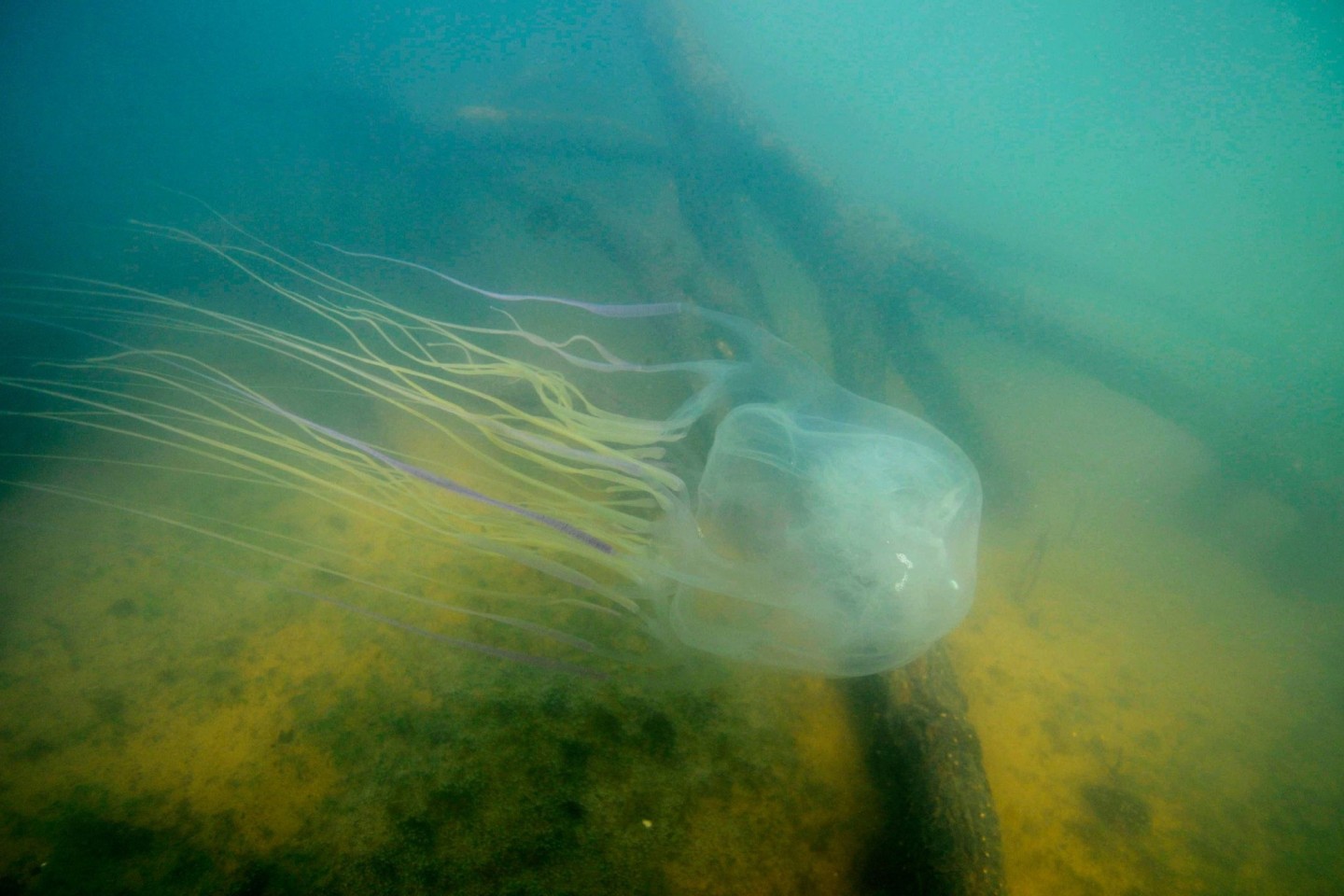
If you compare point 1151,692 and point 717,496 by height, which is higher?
point 717,496

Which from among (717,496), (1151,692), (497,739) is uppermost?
(717,496)

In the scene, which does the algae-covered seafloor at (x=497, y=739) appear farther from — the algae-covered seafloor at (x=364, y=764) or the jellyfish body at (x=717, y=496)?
the jellyfish body at (x=717, y=496)

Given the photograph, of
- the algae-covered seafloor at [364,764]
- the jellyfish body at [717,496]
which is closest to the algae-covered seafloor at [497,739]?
the algae-covered seafloor at [364,764]

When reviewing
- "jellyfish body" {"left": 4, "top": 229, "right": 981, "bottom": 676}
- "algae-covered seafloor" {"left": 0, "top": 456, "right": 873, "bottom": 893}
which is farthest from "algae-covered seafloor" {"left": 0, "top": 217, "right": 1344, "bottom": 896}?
"jellyfish body" {"left": 4, "top": 229, "right": 981, "bottom": 676}

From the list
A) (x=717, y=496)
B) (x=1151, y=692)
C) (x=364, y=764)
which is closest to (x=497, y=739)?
(x=364, y=764)

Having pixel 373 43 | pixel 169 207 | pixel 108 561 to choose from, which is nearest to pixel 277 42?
pixel 373 43

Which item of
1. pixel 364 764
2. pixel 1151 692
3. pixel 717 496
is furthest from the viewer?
pixel 1151 692

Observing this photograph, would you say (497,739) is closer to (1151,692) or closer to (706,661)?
(706,661)

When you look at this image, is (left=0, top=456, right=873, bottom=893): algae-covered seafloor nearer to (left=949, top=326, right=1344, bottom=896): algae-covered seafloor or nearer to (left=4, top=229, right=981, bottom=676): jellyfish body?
(left=4, top=229, right=981, bottom=676): jellyfish body

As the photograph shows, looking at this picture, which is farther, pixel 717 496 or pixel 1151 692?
pixel 1151 692

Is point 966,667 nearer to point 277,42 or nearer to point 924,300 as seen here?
point 924,300

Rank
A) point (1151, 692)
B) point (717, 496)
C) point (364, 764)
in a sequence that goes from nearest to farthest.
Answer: point (364, 764) < point (717, 496) < point (1151, 692)

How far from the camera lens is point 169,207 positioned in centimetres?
916

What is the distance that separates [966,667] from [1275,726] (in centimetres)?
194
